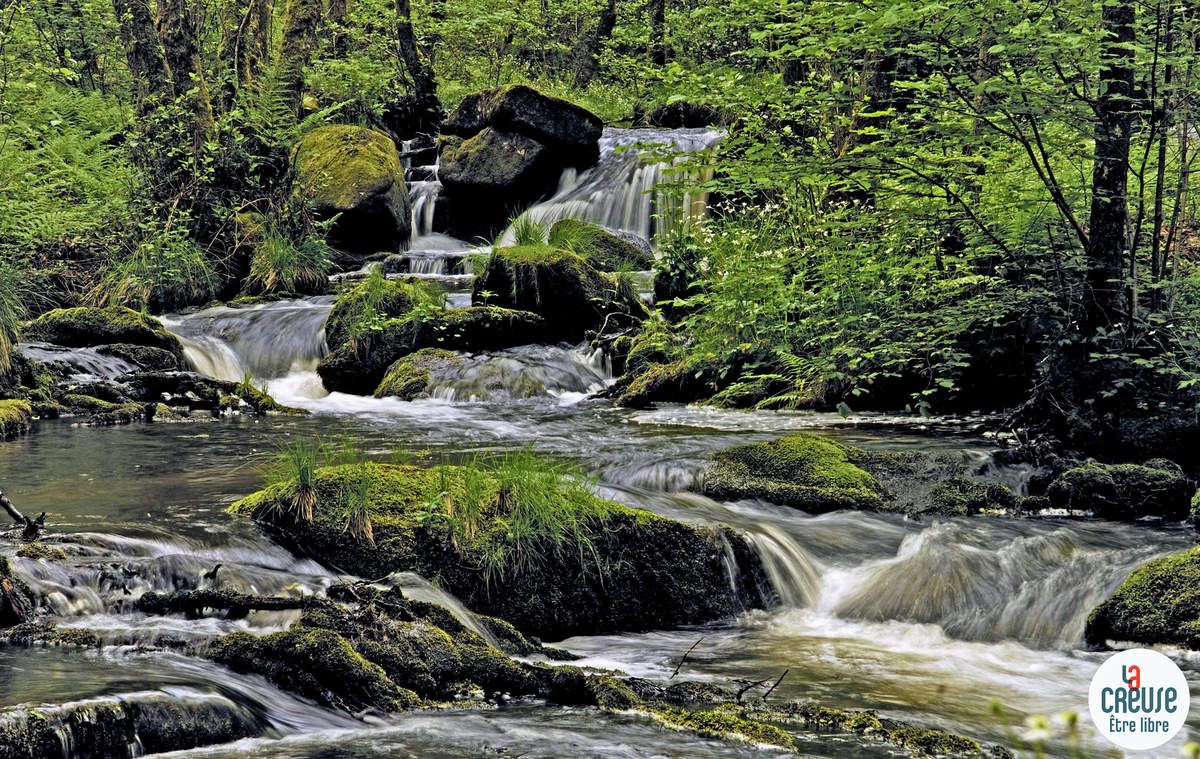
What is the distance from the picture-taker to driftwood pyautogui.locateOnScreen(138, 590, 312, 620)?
14.5ft

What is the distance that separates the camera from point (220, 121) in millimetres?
17656

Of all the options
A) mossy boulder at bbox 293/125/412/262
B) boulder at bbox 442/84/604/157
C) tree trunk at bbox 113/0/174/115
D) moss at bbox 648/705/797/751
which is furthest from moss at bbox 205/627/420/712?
boulder at bbox 442/84/604/157

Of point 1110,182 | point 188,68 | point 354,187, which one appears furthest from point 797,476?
point 188,68

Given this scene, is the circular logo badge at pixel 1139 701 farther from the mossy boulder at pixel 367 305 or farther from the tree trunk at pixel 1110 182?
the mossy boulder at pixel 367 305

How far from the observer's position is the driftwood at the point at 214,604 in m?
→ 4.43

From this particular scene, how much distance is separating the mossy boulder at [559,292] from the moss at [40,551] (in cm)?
958

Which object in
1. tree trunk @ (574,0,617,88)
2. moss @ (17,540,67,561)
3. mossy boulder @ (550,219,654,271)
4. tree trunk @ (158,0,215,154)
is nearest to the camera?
moss @ (17,540,67,561)

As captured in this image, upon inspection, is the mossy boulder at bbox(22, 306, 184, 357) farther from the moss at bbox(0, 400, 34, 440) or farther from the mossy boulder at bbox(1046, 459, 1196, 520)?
the mossy boulder at bbox(1046, 459, 1196, 520)

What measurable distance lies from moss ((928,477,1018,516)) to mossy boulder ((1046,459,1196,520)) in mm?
366

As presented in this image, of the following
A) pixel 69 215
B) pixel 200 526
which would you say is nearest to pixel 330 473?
pixel 200 526

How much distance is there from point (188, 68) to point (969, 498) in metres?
15.1

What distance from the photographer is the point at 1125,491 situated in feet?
24.4

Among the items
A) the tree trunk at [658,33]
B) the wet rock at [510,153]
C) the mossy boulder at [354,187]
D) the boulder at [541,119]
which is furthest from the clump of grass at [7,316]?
the tree trunk at [658,33]

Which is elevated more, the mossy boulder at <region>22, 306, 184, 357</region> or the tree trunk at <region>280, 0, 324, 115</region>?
the tree trunk at <region>280, 0, 324, 115</region>
